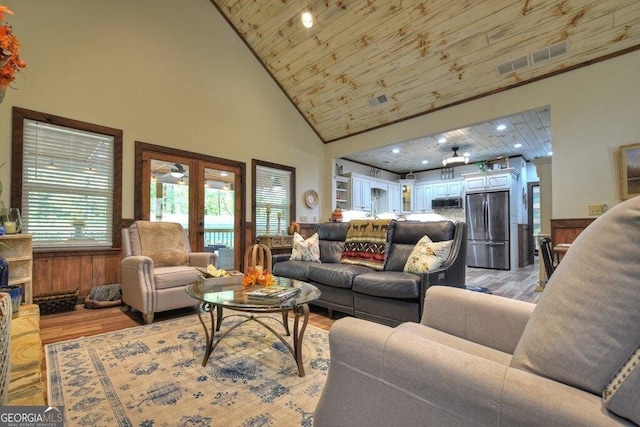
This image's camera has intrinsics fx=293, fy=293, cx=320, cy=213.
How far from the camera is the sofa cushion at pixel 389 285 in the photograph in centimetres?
244

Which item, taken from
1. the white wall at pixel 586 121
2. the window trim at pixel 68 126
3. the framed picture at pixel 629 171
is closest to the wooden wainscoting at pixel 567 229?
the white wall at pixel 586 121

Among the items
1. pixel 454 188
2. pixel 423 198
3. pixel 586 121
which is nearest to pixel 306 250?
pixel 586 121

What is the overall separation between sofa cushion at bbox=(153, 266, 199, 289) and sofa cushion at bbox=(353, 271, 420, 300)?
1.76m

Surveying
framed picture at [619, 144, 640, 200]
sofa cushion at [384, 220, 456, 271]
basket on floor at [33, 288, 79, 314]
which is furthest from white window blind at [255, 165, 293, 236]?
framed picture at [619, 144, 640, 200]

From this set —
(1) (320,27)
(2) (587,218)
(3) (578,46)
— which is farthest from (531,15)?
(1) (320,27)

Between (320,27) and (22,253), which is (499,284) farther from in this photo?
(22,253)

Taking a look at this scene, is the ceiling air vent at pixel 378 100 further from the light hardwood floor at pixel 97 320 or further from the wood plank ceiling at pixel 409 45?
the light hardwood floor at pixel 97 320

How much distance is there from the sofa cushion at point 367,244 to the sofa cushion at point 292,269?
49 centimetres

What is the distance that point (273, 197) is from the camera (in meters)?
5.57

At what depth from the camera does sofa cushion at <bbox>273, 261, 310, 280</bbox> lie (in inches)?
134

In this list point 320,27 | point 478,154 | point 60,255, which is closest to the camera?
point 60,255

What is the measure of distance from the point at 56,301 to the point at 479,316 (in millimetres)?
3977

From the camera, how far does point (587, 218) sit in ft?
11.1

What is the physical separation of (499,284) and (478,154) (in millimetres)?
3404
